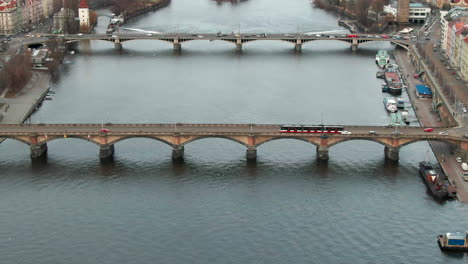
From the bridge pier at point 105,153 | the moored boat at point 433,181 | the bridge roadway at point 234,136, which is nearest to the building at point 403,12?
the bridge roadway at point 234,136

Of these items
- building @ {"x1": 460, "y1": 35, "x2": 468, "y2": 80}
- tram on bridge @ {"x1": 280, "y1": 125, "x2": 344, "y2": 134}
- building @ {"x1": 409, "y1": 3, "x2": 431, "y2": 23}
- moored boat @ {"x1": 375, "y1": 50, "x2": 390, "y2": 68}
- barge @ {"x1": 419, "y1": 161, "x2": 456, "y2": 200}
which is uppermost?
building @ {"x1": 409, "y1": 3, "x2": 431, "y2": 23}

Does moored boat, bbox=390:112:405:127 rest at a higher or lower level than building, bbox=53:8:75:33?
lower

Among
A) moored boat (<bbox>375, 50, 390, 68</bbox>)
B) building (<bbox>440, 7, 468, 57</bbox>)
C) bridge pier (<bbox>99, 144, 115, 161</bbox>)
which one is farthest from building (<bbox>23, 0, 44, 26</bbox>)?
bridge pier (<bbox>99, 144, 115, 161</bbox>)

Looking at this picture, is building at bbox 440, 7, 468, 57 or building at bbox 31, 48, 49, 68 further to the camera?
building at bbox 31, 48, 49, 68

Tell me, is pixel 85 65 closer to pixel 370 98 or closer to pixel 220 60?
pixel 220 60

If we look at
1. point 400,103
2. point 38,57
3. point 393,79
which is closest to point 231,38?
point 38,57

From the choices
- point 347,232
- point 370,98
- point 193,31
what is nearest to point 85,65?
point 193,31

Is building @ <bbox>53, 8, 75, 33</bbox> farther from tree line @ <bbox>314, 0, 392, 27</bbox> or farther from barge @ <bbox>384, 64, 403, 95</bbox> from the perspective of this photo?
barge @ <bbox>384, 64, 403, 95</bbox>

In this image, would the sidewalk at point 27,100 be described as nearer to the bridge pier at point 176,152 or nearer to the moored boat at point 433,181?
A: the bridge pier at point 176,152
